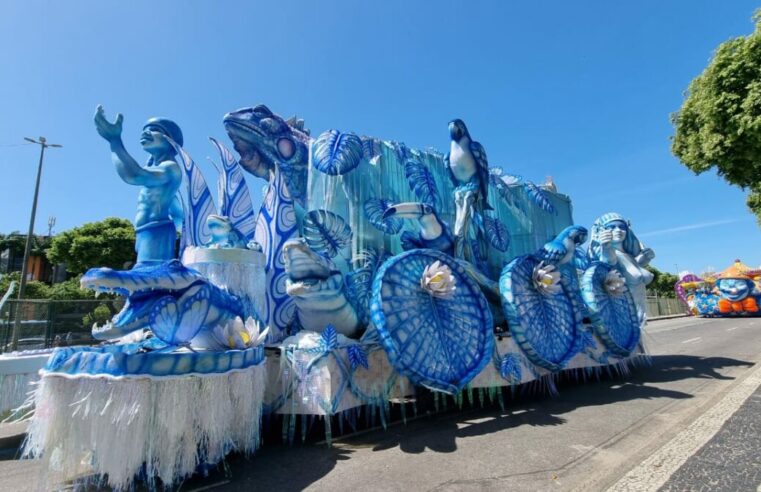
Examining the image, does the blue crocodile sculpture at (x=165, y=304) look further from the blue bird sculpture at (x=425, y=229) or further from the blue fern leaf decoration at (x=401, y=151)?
the blue fern leaf decoration at (x=401, y=151)

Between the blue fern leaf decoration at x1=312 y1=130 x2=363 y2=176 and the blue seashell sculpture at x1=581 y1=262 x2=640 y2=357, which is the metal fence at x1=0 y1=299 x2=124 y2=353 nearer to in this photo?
the blue fern leaf decoration at x1=312 y1=130 x2=363 y2=176

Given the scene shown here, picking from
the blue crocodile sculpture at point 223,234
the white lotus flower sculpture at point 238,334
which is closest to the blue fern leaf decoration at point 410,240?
the blue crocodile sculpture at point 223,234

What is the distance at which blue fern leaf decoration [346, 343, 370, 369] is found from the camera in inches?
175

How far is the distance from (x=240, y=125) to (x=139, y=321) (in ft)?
14.2

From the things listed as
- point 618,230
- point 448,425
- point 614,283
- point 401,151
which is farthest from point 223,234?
point 618,230

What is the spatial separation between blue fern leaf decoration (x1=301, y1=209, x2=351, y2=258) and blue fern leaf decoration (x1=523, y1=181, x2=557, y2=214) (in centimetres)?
498

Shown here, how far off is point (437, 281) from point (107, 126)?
443cm

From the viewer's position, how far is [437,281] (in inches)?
199

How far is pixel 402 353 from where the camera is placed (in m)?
4.61

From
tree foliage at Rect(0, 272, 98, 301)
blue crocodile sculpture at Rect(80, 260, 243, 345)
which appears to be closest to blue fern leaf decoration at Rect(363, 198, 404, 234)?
blue crocodile sculpture at Rect(80, 260, 243, 345)

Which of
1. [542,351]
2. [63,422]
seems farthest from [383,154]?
[63,422]

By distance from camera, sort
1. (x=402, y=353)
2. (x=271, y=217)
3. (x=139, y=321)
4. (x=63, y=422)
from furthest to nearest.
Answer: (x=271, y=217) → (x=402, y=353) → (x=139, y=321) → (x=63, y=422)

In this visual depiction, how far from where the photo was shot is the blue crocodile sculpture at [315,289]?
181 inches

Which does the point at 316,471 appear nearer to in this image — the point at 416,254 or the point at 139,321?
the point at 139,321
